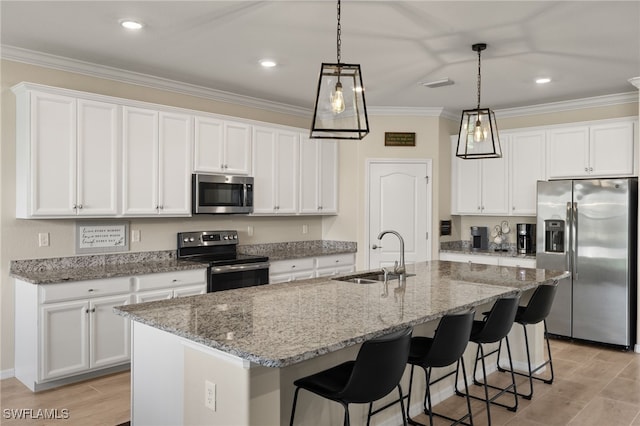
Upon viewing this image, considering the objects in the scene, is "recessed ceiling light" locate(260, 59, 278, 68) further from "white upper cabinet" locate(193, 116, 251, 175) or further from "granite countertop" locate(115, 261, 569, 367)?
"granite countertop" locate(115, 261, 569, 367)

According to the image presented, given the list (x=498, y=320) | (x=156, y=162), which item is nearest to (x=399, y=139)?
(x=156, y=162)

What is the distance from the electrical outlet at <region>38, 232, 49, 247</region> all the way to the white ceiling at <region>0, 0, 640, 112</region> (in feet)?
4.73

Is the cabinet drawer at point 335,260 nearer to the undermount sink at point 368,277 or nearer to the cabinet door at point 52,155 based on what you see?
the undermount sink at point 368,277

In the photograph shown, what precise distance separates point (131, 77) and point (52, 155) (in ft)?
3.60

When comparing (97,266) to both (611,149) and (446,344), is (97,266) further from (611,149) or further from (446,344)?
(611,149)

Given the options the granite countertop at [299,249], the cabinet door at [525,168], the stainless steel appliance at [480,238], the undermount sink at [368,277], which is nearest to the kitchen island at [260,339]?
the undermount sink at [368,277]

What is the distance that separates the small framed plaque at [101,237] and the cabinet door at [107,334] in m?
0.62

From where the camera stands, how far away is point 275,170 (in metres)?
5.41

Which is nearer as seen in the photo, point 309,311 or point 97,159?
point 309,311

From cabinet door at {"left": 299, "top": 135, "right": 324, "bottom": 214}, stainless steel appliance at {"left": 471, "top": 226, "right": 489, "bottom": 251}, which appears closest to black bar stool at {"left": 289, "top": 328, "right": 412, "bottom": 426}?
cabinet door at {"left": 299, "top": 135, "right": 324, "bottom": 214}

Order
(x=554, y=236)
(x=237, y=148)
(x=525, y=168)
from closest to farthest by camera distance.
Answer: (x=237, y=148) → (x=554, y=236) → (x=525, y=168)

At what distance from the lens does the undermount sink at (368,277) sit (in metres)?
3.64

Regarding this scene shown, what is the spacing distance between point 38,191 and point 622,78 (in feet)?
16.9

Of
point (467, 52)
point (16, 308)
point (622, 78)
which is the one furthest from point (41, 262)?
point (622, 78)
